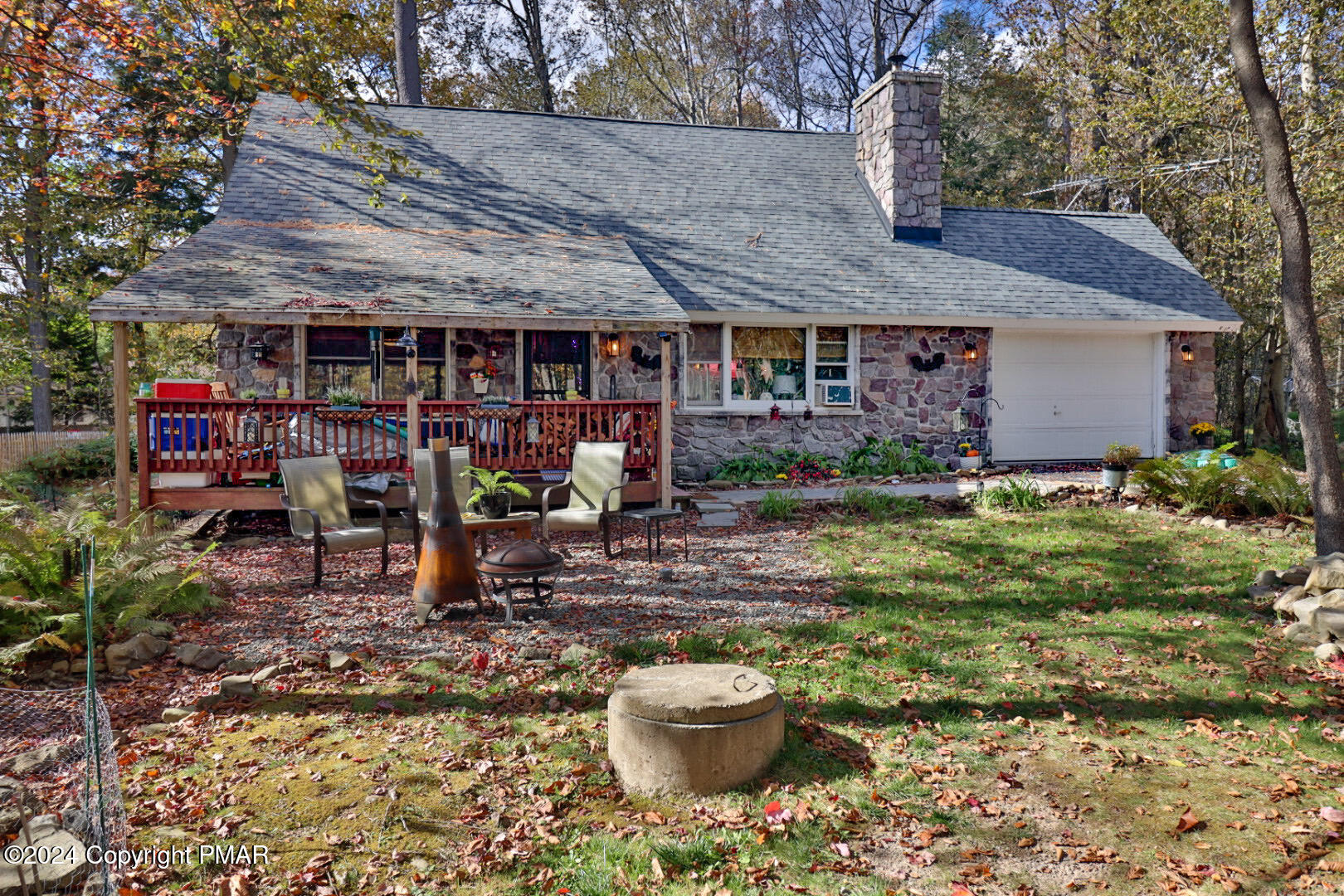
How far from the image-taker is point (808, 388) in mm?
12219

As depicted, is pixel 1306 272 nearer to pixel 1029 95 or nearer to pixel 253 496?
pixel 253 496

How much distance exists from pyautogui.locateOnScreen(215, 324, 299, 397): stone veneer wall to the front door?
3120mm

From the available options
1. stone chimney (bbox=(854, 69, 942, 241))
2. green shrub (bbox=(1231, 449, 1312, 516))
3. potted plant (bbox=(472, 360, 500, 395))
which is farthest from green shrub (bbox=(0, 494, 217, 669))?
stone chimney (bbox=(854, 69, 942, 241))

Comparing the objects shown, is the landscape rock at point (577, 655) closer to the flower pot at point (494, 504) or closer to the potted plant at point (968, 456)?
the flower pot at point (494, 504)

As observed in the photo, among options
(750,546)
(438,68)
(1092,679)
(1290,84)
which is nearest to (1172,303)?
(1290,84)

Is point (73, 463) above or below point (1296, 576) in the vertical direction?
above

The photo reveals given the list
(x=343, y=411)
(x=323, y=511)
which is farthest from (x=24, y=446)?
(x=323, y=511)

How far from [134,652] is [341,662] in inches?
48.6

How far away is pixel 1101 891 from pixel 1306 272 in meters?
5.29

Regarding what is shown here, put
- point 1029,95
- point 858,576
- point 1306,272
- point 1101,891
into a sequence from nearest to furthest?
point 1101,891 < point 1306,272 < point 858,576 < point 1029,95

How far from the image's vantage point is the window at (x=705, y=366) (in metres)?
11.9

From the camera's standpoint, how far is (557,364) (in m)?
11.7

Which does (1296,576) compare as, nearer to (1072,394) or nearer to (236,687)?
(236,687)

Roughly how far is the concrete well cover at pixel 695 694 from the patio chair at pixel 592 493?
365cm
